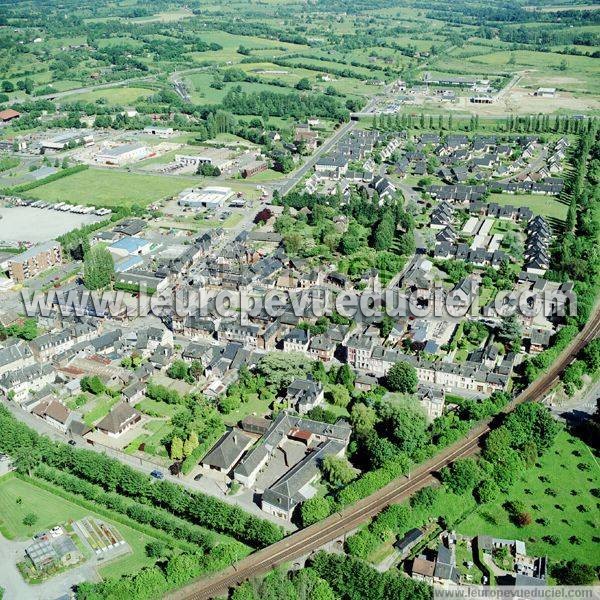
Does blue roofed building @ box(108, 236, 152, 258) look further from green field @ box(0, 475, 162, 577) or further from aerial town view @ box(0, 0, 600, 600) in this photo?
green field @ box(0, 475, 162, 577)

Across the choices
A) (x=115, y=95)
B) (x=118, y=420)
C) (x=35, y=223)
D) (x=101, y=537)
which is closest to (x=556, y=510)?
(x=101, y=537)

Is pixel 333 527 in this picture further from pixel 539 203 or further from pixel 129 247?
pixel 539 203

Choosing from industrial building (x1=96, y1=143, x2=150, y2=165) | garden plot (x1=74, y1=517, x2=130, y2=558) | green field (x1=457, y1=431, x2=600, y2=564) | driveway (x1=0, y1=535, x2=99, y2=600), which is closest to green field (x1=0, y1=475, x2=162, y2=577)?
garden plot (x1=74, y1=517, x2=130, y2=558)

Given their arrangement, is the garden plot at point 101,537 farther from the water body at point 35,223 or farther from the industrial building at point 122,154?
the industrial building at point 122,154

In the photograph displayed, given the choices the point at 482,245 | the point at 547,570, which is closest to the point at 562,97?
the point at 482,245

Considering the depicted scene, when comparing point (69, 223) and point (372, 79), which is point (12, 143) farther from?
point (372, 79)
